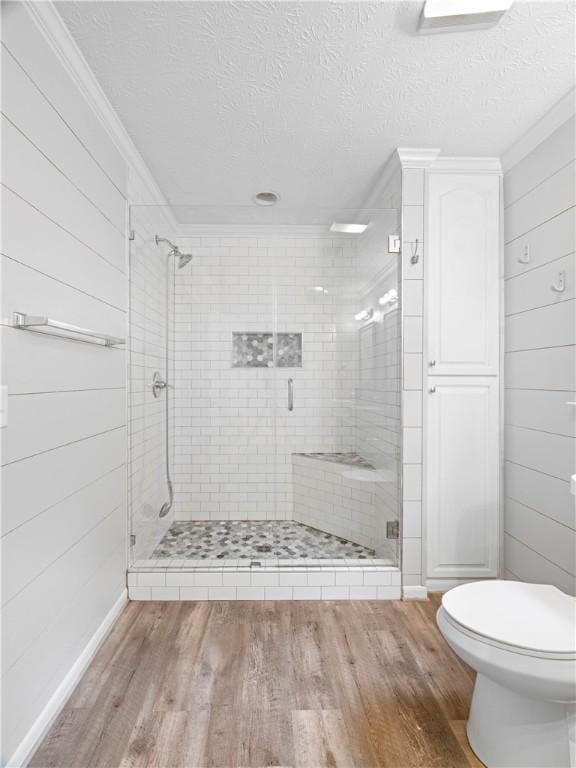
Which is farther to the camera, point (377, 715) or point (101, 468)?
point (101, 468)

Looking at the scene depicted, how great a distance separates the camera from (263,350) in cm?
265

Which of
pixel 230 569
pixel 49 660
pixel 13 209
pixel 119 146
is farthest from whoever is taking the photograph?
pixel 230 569

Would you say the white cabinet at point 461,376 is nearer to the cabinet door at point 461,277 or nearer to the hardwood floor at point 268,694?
the cabinet door at point 461,277

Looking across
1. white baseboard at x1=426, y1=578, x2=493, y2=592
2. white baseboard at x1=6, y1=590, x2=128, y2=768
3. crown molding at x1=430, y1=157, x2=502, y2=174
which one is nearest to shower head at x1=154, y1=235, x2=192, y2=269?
crown molding at x1=430, y1=157, x2=502, y2=174

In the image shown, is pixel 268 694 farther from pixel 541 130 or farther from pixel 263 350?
pixel 541 130

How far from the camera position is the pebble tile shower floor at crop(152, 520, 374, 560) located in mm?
2562

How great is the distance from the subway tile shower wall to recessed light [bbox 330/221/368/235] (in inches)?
2.7

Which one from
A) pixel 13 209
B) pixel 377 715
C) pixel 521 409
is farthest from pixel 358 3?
pixel 377 715

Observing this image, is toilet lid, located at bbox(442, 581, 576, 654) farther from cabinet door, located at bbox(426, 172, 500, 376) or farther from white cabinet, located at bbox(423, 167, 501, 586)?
cabinet door, located at bbox(426, 172, 500, 376)

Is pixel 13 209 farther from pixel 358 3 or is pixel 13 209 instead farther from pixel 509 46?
pixel 509 46

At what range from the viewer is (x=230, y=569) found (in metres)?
2.47

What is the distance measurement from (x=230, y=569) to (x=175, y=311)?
1.50 metres

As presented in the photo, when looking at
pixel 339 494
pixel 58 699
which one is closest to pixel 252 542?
pixel 339 494

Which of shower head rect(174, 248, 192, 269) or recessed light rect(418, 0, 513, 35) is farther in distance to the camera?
shower head rect(174, 248, 192, 269)
